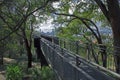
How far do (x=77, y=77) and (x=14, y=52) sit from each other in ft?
170

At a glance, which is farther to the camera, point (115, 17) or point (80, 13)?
point (80, 13)

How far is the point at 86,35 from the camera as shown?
97.4 ft

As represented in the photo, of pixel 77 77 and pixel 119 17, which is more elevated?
pixel 119 17

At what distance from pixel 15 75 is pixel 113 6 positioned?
9.43 meters

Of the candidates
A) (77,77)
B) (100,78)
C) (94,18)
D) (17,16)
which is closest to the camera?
(100,78)

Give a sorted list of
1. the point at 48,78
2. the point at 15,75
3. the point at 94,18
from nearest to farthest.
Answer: the point at 48,78
the point at 15,75
the point at 94,18

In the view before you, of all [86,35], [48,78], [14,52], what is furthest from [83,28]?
[14,52]

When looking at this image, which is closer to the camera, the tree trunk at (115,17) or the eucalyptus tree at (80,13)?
the tree trunk at (115,17)

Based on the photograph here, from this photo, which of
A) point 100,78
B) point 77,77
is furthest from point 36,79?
point 100,78

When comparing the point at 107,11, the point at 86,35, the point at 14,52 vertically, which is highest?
the point at 107,11

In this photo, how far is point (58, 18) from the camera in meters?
29.6

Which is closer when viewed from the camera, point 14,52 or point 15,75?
point 15,75

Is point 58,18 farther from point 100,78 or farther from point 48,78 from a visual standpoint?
point 100,78

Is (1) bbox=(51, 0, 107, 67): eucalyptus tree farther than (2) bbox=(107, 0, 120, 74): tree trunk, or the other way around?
(1) bbox=(51, 0, 107, 67): eucalyptus tree
